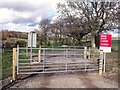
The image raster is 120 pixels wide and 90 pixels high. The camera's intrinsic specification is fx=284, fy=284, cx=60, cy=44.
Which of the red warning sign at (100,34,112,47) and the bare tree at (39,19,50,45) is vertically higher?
the bare tree at (39,19,50,45)

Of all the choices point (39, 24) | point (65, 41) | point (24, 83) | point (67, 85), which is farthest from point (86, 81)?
point (39, 24)

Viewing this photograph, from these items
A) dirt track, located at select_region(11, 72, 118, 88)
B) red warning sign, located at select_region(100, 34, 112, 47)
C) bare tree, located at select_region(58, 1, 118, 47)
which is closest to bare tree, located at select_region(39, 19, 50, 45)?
bare tree, located at select_region(58, 1, 118, 47)

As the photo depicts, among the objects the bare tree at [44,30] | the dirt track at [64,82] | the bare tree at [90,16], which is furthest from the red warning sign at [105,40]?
the bare tree at [44,30]

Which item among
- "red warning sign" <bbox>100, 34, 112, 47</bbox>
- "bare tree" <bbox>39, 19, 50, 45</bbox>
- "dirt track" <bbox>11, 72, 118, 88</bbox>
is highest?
"bare tree" <bbox>39, 19, 50, 45</bbox>

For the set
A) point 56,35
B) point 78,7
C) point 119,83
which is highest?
point 78,7

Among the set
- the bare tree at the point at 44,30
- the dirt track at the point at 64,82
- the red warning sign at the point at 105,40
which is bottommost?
the dirt track at the point at 64,82

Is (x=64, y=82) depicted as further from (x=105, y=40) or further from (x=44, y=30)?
(x=44, y=30)

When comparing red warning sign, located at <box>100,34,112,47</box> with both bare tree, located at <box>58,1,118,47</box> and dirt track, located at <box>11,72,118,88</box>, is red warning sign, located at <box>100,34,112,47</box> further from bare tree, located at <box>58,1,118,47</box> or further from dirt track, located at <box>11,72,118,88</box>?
bare tree, located at <box>58,1,118,47</box>

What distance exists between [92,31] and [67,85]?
26757 mm

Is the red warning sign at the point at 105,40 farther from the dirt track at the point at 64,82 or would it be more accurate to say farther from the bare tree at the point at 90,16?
the bare tree at the point at 90,16

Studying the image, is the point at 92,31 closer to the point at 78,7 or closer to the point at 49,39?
the point at 78,7

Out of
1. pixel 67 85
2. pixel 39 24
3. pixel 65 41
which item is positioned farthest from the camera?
pixel 39 24

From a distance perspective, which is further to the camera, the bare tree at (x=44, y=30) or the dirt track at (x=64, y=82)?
the bare tree at (x=44, y=30)

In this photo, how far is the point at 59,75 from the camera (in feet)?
42.1
